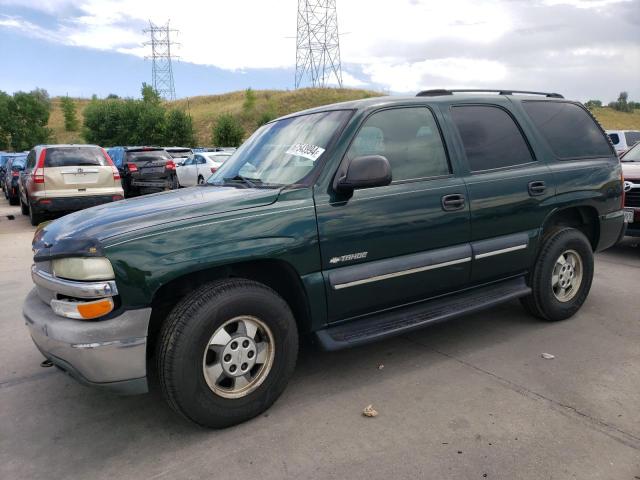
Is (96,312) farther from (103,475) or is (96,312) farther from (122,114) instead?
(122,114)

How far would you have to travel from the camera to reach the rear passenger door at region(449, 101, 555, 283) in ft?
12.5

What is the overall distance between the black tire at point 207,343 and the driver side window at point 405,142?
3.74 ft

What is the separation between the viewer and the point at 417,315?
3551mm

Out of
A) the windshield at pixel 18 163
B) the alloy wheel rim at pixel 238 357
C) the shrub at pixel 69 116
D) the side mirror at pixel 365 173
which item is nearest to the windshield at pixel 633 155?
the side mirror at pixel 365 173

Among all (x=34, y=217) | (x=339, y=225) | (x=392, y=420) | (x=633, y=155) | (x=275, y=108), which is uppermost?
(x=275, y=108)

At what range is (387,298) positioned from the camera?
3400mm

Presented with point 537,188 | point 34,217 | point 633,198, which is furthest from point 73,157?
point 633,198

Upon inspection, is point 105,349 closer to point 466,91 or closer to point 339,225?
point 339,225

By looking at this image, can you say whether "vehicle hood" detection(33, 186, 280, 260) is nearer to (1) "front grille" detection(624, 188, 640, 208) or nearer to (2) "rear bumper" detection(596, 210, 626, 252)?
(2) "rear bumper" detection(596, 210, 626, 252)

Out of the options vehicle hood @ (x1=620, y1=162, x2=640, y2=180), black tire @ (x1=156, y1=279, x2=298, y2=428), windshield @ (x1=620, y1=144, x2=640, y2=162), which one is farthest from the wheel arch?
windshield @ (x1=620, y1=144, x2=640, y2=162)

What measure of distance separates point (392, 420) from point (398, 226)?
1192 mm

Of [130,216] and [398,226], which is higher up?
[130,216]

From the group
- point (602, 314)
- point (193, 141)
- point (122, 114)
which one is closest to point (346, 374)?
point (602, 314)

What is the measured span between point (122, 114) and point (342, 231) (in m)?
53.6
